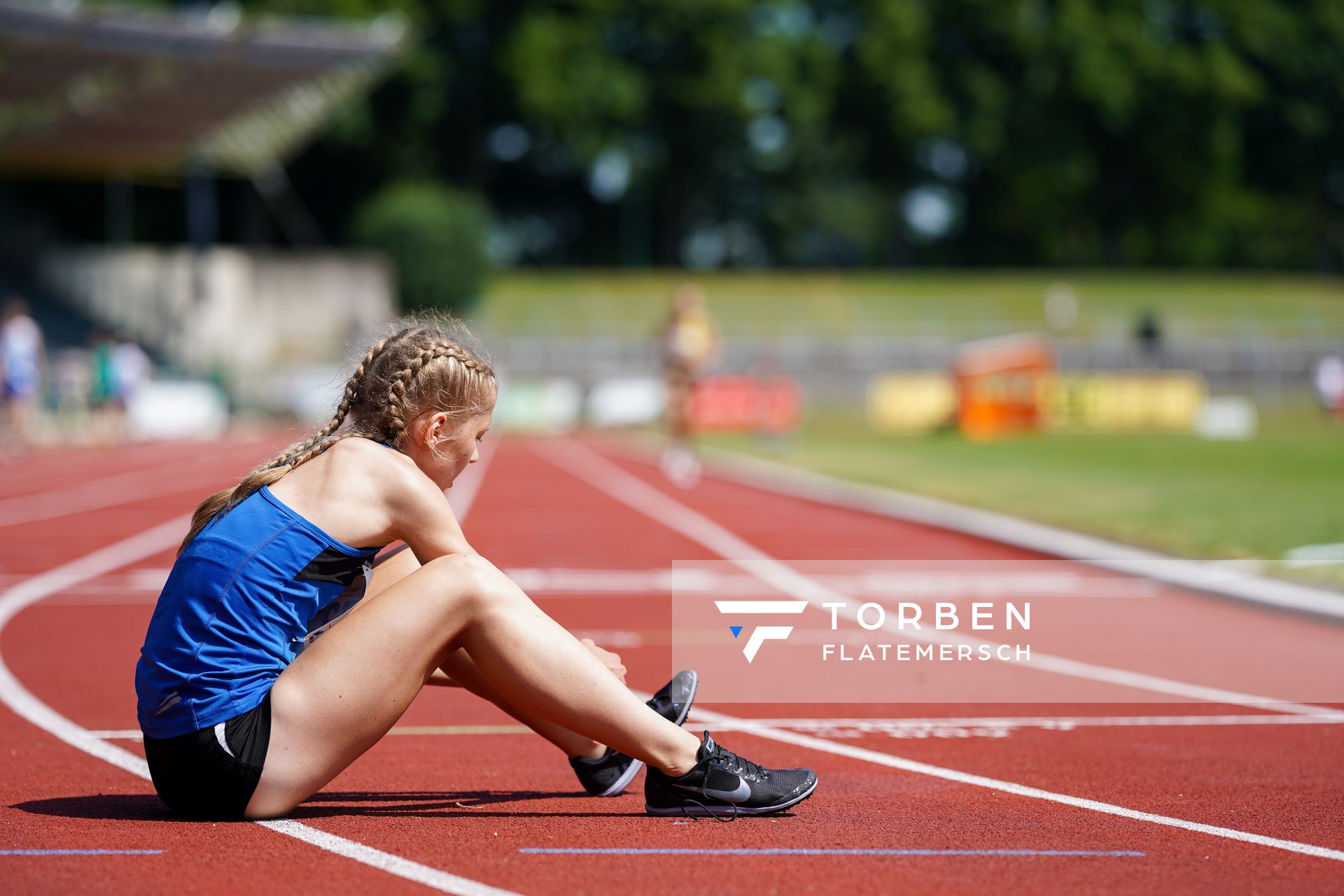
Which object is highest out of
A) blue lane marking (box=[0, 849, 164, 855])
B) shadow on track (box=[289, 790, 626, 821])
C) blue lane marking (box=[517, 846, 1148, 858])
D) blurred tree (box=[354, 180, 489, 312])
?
blurred tree (box=[354, 180, 489, 312])

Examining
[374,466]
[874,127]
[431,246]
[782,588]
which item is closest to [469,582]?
[374,466]

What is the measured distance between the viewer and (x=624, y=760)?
4.49 meters

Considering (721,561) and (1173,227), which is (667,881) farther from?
(1173,227)

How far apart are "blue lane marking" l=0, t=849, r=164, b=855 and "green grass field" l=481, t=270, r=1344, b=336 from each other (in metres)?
48.7

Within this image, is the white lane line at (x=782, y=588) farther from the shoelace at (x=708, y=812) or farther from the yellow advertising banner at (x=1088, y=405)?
the yellow advertising banner at (x=1088, y=405)

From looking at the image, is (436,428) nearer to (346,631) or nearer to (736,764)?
(346,631)

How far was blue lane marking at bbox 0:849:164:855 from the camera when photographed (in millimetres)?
3814

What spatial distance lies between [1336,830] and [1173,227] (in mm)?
73437

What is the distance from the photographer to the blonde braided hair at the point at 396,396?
4023mm

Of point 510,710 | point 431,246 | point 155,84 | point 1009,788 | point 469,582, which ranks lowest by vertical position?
point 1009,788

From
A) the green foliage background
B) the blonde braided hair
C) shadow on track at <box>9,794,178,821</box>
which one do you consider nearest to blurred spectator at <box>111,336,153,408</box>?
shadow on track at <box>9,794,178,821</box>

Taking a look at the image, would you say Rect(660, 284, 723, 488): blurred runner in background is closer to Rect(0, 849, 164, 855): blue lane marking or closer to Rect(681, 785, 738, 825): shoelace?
Rect(681, 785, 738, 825): shoelace

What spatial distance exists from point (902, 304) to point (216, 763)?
55397 mm

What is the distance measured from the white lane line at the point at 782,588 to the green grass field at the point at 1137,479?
8.16ft
